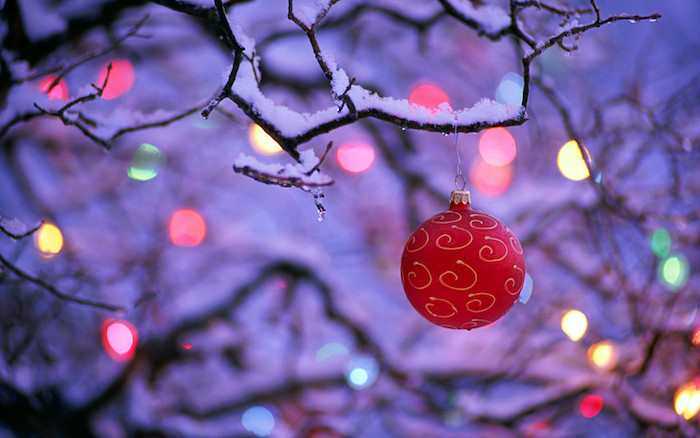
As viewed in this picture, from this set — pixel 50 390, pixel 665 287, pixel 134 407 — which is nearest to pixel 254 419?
pixel 134 407

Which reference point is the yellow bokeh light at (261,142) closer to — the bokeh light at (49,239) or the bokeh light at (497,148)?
the bokeh light at (49,239)

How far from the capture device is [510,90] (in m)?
3.77

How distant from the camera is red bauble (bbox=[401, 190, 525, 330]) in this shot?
1.25 metres

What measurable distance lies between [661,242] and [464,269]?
3079 millimetres

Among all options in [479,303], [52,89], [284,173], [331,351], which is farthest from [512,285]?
[331,351]

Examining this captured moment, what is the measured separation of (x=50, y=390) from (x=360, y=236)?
250 centimetres

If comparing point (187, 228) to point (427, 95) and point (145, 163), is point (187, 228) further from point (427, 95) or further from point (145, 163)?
point (427, 95)

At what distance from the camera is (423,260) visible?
1.30 m

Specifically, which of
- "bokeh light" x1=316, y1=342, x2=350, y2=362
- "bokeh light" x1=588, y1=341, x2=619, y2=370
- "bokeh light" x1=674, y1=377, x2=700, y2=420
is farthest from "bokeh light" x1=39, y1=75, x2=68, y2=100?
"bokeh light" x1=674, y1=377, x2=700, y2=420

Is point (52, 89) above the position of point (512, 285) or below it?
above

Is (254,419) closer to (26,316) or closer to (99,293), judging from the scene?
(99,293)

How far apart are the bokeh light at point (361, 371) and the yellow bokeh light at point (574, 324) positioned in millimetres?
1418

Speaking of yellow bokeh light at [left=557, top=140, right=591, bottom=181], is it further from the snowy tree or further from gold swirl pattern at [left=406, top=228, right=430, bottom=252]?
gold swirl pattern at [left=406, top=228, right=430, bottom=252]

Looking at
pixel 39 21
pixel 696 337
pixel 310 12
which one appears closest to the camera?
pixel 310 12
